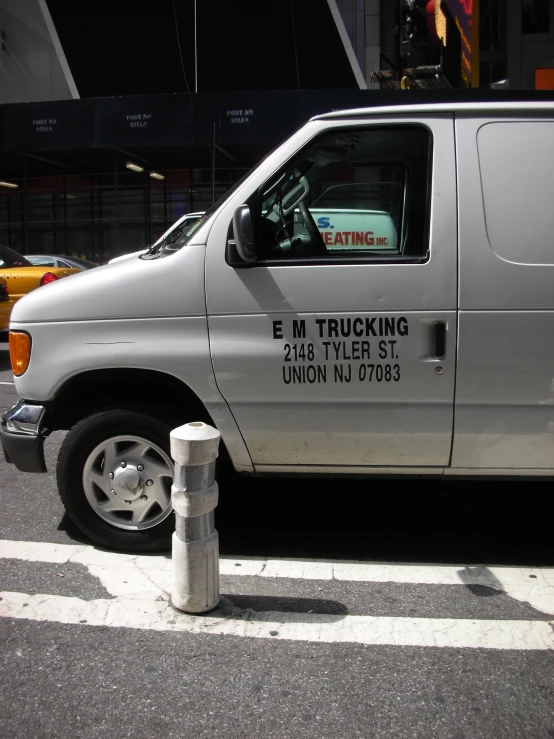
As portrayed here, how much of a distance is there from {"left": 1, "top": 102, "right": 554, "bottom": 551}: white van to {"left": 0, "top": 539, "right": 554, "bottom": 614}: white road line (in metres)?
0.16

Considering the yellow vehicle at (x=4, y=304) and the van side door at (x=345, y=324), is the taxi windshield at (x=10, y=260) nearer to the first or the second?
the yellow vehicle at (x=4, y=304)

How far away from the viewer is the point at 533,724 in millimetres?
2533

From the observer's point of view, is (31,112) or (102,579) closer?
(102,579)

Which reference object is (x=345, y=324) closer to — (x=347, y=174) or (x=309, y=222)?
(x=309, y=222)

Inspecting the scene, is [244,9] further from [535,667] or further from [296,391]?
[535,667]

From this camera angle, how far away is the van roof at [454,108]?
3.48 meters

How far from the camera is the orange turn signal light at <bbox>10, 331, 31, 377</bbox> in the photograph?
12.5 feet

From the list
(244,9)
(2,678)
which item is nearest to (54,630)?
(2,678)

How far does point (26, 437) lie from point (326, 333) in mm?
1684

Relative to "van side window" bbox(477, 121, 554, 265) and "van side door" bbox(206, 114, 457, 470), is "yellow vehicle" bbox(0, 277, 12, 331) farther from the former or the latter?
"van side window" bbox(477, 121, 554, 265)

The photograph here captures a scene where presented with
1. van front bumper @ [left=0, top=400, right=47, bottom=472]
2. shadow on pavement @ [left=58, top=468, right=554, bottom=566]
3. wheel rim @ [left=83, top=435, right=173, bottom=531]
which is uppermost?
van front bumper @ [left=0, top=400, right=47, bottom=472]

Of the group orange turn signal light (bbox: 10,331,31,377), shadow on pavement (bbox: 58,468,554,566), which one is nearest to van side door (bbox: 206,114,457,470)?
shadow on pavement (bbox: 58,468,554,566)

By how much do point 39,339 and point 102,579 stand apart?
1271 mm

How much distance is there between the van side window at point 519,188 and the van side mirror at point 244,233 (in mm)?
1128
